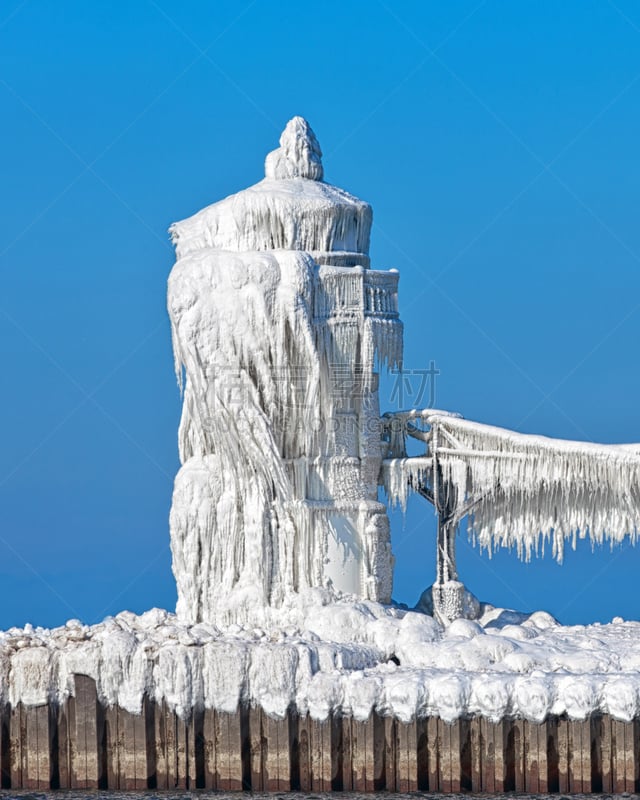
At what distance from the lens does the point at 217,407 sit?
38875 mm

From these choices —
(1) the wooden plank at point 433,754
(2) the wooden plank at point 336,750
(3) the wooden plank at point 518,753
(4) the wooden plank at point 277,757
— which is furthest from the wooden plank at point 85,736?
(3) the wooden plank at point 518,753

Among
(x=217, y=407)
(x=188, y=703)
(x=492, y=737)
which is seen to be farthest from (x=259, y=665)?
(x=217, y=407)

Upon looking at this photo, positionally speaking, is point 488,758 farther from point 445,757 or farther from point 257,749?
point 257,749

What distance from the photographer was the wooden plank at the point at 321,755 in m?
33.8

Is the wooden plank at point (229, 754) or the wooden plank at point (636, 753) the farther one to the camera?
the wooden plank at point (229, 754)

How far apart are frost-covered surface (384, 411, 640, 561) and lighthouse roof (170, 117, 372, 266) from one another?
12.7 ft

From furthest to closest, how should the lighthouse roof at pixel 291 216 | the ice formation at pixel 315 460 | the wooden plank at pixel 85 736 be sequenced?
the lighthouse roof at pixel 291 216 < the ice formation at pixel 315 460 < the wooden plank at pixel 85 736

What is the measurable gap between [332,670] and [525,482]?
7.10m

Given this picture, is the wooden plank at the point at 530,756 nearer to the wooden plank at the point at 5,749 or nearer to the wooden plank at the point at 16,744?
the wooden plank at the point at 16,744

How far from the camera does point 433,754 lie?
111 ft

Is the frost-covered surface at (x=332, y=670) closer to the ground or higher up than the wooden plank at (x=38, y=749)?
higher up

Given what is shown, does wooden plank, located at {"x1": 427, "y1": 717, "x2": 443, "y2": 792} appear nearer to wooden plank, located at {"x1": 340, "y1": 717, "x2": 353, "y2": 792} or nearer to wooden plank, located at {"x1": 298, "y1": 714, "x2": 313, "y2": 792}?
wooden plank, located at {"x1": 340, "y1": 717, "x2": 353, "y2": 792}

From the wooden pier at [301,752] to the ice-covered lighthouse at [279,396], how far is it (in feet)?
17.5

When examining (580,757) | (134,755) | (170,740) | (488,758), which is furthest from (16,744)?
(580,757)
